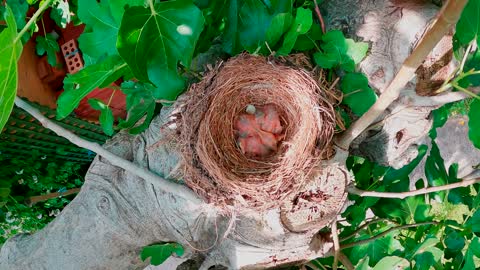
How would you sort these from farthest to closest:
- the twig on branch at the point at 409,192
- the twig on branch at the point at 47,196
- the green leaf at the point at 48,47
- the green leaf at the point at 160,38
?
1. the twig on branch at the point at 47,196
2. the green leaf at the point at 48,47
3. the twig on branch at the point at 409,192
4. the green leaf at the point at 160,38

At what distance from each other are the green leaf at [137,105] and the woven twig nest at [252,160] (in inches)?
5.3

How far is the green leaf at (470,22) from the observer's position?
2.82ft

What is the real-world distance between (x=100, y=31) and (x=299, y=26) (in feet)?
1.18

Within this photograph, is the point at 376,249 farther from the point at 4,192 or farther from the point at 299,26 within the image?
the point at 4,192

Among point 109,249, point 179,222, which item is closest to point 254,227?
point 179,222

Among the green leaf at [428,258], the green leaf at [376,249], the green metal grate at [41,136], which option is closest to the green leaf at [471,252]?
the green leaf at [428,258]

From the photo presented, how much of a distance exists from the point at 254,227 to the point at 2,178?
151 centimetres

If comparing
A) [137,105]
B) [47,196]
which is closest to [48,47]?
[47,196]

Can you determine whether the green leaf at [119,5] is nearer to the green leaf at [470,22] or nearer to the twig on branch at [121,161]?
the twig on branch at [121,161]

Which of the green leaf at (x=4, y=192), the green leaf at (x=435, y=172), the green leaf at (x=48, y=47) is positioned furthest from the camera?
the green leaf at (x=4, y=192)

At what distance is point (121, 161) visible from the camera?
110cm

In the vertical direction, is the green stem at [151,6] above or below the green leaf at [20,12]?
above

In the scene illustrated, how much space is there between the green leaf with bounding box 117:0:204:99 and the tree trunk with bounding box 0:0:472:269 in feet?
0.62

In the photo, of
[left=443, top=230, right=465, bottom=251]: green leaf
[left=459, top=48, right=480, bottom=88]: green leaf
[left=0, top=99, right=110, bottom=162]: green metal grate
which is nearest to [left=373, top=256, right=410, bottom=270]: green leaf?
[left=443, top=230, right=465, bottom=251]: green leaf
